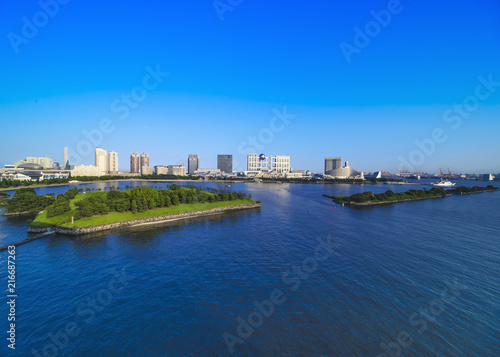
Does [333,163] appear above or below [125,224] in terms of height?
above

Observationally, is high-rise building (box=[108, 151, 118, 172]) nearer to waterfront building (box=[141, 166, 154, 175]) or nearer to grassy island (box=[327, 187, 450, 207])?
waterfront building (box=[141, 166, 154, 175])

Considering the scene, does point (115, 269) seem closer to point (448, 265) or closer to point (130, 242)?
point (130, 242)

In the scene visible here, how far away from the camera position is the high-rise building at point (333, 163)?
585 ft

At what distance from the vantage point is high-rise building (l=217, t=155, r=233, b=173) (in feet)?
561

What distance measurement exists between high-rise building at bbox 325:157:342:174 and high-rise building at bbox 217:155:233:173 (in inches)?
3059

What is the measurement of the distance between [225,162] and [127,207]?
5759 inches

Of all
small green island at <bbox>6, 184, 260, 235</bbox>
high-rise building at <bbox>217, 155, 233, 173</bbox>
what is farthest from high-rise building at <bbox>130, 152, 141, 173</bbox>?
small green island at <bbox>6, 184, 260, 235</bbox>

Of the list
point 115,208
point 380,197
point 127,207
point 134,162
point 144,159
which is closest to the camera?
point 115,208

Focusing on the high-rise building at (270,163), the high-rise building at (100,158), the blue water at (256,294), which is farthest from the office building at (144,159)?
the blue water at (256,294)

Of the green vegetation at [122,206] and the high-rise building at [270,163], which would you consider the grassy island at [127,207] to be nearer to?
the green vegetation at [122,206]

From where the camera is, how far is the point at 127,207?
26.2m

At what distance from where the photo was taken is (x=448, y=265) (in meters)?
14.7

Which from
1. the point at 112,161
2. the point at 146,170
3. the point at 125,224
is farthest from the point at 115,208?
the point at 146,170

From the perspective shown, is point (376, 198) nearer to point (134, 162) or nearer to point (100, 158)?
point (100, 158)
